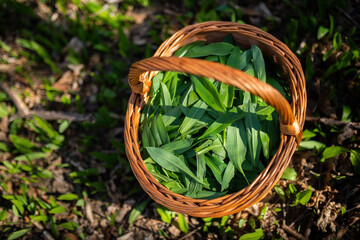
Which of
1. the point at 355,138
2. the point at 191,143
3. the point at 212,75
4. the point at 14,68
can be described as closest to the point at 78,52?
the point at 14,68

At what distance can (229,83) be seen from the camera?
910mm

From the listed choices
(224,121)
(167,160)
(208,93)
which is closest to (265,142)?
(224,121)

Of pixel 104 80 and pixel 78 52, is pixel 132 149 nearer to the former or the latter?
pixel 104 80

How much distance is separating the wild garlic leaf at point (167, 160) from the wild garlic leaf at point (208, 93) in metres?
0.32

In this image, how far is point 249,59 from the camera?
136 cm

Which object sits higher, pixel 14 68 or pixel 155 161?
pixel 14 68

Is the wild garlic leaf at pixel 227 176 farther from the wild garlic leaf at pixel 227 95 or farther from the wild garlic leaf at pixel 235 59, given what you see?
the wild garlic leaf at pixel 235 59

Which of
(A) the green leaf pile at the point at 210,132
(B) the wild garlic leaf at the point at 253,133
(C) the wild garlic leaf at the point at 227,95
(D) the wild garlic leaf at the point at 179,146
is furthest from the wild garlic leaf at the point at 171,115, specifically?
(B) the wild garlic leaf at the point at 253,133

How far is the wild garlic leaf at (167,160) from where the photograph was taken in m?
1.24

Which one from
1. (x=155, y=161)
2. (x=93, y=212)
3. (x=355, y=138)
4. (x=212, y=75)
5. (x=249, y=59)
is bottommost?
(x=93, y=212)

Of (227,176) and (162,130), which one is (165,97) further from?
(227,176)

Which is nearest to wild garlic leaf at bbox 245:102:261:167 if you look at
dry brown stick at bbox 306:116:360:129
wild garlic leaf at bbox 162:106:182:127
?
wild garlic leaf at bbox 162:106:182:127

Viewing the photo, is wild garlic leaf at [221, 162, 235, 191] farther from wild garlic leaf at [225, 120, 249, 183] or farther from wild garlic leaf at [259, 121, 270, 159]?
wild garlic leaf at [259, 121, 270, 159]

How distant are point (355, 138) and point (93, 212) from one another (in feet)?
5.05
